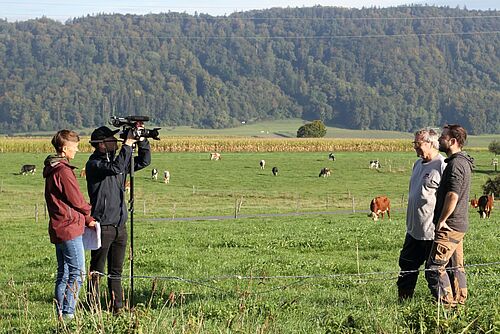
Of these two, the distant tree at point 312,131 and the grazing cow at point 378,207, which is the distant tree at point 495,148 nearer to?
the distant tree at point 312,131

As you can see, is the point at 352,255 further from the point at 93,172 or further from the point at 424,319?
the point at 424,319

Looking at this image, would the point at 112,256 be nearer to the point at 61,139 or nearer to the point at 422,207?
the point at 61,139

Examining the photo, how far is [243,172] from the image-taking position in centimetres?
6469

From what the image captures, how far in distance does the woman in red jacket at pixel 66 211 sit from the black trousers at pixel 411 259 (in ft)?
12.1

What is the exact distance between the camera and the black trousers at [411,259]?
31.0ft

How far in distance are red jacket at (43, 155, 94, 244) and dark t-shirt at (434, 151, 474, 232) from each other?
12.8 feet

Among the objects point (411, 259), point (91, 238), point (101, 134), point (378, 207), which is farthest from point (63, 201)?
point (378, 207)

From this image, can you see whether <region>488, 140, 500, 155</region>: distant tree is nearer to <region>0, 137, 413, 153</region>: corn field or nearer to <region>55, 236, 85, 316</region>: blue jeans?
<region>0, 137, 413, 153</region>: corn field

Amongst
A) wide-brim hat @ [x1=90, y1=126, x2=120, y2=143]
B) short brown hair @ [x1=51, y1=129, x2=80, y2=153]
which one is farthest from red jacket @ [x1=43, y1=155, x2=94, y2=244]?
wide-brim hat @ [x1=90, y1=126, x2=120, y2=143]

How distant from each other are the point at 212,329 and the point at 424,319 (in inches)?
76.4

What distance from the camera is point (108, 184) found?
947 centimetres

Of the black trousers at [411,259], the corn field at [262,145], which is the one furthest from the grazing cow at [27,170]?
the black trousers at [411,259]

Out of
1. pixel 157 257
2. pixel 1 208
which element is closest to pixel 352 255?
pixel 157 257

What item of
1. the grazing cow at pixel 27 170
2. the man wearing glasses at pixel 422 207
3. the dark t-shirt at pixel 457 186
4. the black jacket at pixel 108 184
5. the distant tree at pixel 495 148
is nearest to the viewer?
the dark t-shirt at pixel 457 186
